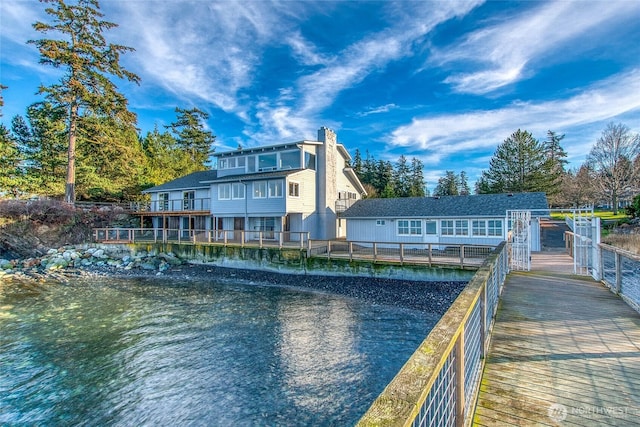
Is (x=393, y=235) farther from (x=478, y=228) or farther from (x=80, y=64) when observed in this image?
(x=80, y=64)

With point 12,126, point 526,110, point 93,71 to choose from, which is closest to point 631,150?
point 526,110

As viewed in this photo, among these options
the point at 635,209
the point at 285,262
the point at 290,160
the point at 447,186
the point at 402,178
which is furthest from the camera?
the point at 447,186

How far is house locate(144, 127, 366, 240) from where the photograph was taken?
2183cm

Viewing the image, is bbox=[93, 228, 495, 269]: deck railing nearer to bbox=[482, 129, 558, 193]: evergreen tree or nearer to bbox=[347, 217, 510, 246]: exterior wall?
bbox=[347, 217, 510, 246]: exterior wall

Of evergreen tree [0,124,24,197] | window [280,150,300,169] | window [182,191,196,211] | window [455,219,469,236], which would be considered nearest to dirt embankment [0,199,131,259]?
evergreen tree [0,124,24,197]

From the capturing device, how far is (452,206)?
782 inches

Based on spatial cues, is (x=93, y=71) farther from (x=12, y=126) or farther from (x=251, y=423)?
(x=251, y=423)

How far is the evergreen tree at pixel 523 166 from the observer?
33.8 m

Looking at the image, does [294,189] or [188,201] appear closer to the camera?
[294,189]

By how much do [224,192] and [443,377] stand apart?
2362 cm

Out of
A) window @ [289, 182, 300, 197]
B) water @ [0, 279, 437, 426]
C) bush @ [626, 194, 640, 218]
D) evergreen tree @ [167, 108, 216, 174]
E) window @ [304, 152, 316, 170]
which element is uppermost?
evergreen tree @ [167, 108, 216, 174]

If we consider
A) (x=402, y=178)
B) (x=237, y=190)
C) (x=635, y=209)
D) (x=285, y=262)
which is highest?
(x=402, y=178)

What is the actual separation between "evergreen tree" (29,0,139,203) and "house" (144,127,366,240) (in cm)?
989

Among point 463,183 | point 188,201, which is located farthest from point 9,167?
point 463,183
